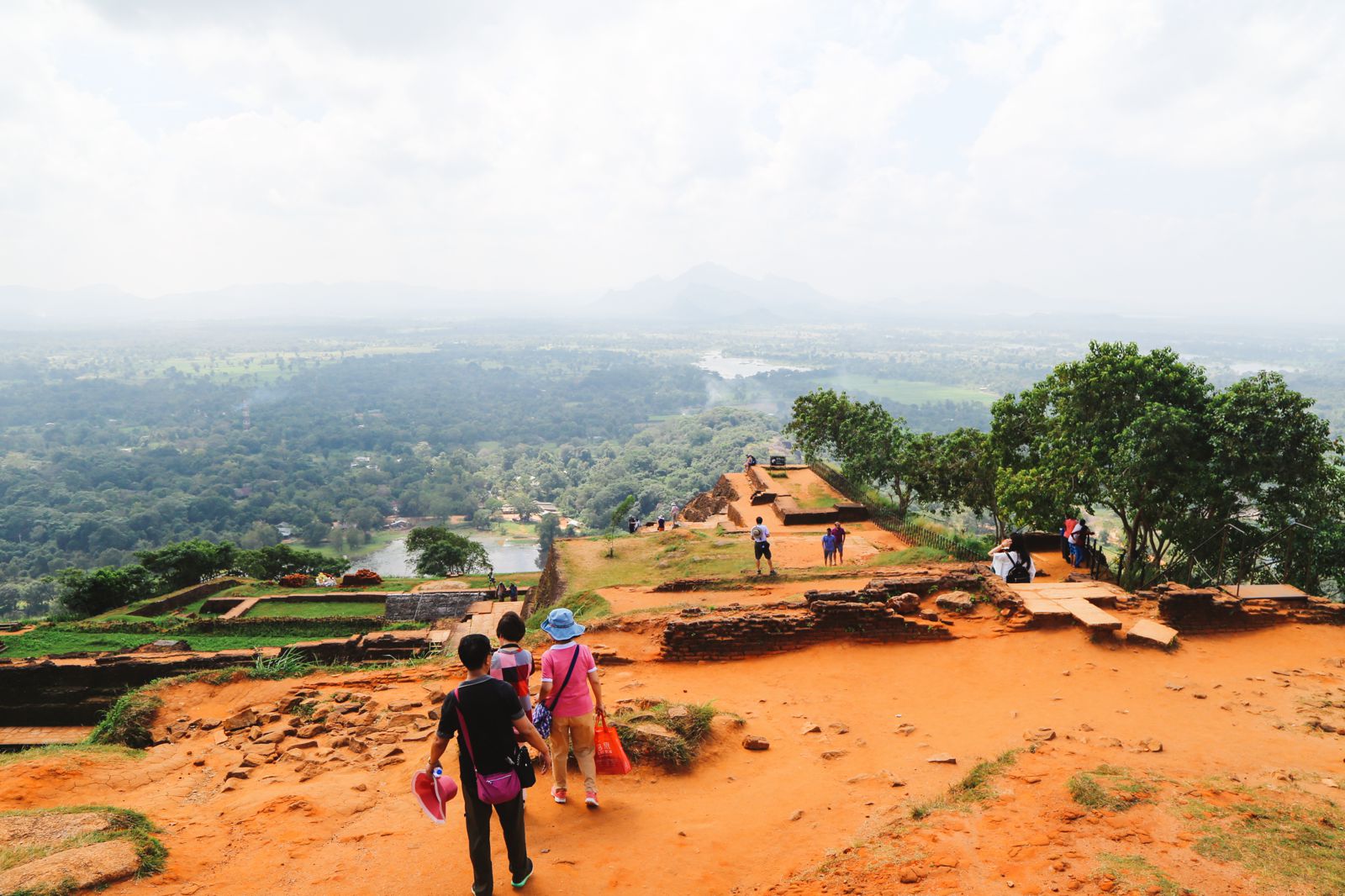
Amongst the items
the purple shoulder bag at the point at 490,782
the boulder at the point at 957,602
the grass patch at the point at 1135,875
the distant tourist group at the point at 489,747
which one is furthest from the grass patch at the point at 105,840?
the boulder at the point at 957,602

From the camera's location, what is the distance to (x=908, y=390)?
163m

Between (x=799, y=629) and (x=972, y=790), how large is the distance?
13.7 ft

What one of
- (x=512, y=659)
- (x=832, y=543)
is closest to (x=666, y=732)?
(x=512, y=659)

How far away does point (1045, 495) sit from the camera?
14500 millimetres

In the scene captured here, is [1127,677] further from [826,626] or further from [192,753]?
[192,753]

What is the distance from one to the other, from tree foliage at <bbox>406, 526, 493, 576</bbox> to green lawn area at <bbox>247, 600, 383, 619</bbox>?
459 inches

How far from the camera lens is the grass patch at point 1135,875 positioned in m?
3.96

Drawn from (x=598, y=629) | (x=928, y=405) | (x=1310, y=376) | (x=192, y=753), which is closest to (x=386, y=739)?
(x=192, y=753)

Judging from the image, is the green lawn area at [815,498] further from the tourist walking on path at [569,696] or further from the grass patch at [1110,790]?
the tourist walking on path at [569,696]

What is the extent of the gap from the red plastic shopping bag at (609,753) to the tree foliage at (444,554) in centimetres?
3016

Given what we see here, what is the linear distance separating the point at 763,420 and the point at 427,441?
61.2 metres

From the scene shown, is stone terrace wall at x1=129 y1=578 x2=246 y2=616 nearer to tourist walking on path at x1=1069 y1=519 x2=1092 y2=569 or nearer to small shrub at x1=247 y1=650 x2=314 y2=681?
small shrub at x1=247 y1=650 x2=314 y2=681

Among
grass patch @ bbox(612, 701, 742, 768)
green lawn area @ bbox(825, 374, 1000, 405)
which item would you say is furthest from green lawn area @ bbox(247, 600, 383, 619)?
green lawn area @ bbox(825, 374, 1000, 405)

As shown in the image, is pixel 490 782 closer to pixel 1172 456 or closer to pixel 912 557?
pixel 1172 456
